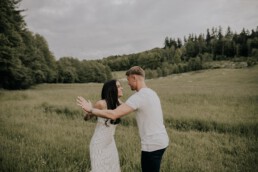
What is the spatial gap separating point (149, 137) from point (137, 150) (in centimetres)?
436

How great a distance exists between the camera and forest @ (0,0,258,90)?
38.0 m

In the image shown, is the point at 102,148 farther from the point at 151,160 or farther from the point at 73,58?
the point at 73,58

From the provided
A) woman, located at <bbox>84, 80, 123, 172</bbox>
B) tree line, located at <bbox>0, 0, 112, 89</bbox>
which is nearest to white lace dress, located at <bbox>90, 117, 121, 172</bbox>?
woman, located at <bbox>84, 80, 123, 172</bbox>

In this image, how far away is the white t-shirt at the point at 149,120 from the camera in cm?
386

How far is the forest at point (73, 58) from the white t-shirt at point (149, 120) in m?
35.2

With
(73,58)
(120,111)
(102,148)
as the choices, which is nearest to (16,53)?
(102,148)

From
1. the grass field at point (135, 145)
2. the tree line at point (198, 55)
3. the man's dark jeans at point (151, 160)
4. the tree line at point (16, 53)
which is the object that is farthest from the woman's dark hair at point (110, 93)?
the tree line at point (198, 55)

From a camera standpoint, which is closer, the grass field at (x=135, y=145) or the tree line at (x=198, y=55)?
the grass field at (x=135, y=145)

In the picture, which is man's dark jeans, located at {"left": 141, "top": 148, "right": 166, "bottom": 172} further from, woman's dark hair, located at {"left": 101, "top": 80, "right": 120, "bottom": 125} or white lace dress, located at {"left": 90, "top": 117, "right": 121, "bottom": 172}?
white lace dress, located at {"left": 90, "top": 117, "right": 121, "bottom": 172}

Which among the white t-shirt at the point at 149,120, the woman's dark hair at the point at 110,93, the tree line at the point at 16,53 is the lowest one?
the white t-shirt at the point at 149,120

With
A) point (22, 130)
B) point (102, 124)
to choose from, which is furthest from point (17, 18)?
point (102, 124)

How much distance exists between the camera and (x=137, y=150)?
26.7ft

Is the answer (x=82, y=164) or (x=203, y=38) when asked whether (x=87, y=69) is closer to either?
(x=203, y=38)

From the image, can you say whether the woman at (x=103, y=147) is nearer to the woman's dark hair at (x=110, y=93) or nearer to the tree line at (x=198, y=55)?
the woman's dark hair at (x=110, y=93)
